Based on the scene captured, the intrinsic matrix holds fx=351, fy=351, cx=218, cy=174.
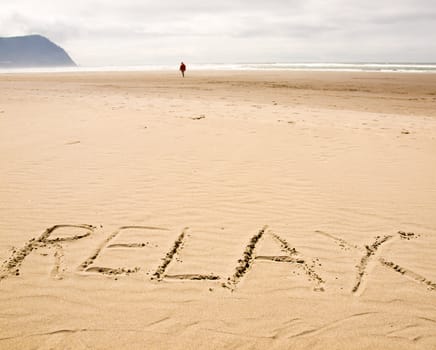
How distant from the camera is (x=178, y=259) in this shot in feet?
11.1

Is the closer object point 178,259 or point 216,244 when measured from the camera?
point 178,259

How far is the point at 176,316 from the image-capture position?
2686mm

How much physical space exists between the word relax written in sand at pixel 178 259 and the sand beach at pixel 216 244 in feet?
0.06

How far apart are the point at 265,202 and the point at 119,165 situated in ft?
8.92

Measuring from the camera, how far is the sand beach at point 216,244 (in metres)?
2.57

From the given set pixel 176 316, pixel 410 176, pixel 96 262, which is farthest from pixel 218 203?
pixel 410 176

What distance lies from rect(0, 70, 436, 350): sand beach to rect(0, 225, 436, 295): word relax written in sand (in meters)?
0.02

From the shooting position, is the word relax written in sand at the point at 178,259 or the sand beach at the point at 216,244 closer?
the sand beach at the point at 216,244

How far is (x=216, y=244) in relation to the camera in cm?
369

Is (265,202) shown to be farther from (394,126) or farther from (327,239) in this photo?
(394,126)

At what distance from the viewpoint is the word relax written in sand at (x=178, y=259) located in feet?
10.2

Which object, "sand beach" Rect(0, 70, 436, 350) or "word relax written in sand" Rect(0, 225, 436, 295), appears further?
"word relax written in sand" Rect(0, 225, 436, 295)

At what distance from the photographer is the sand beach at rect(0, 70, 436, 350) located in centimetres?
257

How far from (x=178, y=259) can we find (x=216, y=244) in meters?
0.48
